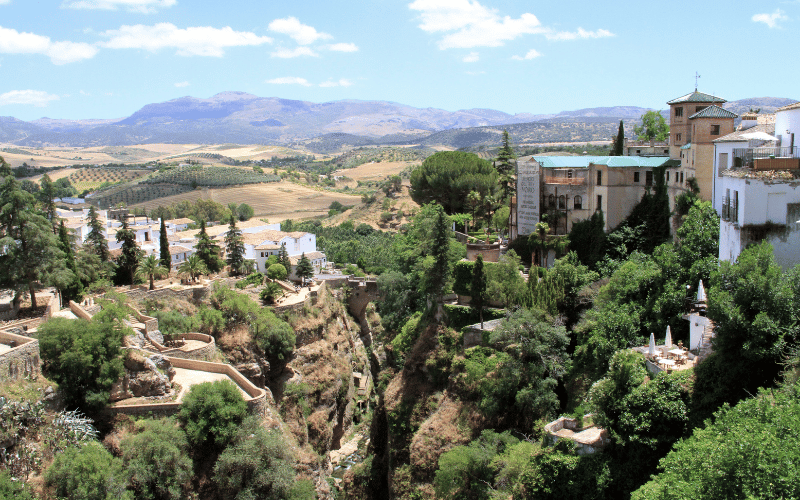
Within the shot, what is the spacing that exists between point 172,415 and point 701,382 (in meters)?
21.2

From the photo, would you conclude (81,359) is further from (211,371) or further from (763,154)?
(763,154)

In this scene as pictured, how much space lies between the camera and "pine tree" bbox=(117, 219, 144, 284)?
41.4 metres

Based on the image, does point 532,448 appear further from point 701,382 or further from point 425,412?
point 425,412

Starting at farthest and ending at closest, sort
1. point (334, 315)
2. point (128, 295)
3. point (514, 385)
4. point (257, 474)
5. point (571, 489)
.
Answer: point (334, 315), point (128, 295), point (514, 385), point (257, 474), point (571, 489)

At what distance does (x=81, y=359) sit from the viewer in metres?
26.6

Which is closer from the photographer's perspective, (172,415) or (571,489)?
(571,489)

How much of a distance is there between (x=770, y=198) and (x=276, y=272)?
33.3m

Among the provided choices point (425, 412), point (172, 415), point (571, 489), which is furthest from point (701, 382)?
point (172, 415)

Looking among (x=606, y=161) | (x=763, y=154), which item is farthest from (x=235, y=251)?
(x=763, y=154)

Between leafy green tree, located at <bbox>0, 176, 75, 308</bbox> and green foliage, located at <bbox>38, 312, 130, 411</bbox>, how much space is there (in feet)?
18.1

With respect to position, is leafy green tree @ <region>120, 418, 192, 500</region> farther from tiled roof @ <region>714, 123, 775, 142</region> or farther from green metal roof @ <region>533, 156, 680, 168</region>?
green metal roof @ <region>533, 156, 680, 168</region>

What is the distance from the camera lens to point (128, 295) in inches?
1474

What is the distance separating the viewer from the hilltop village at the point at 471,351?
801 inches

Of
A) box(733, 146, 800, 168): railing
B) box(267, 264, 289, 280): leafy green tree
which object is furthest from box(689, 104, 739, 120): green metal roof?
box(267, 264, 289, 280): leafy green tree
